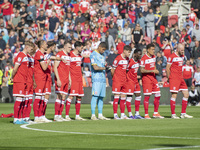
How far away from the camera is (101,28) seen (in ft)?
111

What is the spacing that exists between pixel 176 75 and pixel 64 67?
387 cm

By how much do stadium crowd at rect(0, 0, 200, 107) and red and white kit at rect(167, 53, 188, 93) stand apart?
11.9 metres

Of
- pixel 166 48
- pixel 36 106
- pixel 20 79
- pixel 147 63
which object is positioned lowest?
pixel 36 106

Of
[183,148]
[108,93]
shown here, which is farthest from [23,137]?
[108,93]

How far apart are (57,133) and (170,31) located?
22.5 m

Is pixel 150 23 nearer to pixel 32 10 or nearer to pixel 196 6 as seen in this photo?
pixel 196 6

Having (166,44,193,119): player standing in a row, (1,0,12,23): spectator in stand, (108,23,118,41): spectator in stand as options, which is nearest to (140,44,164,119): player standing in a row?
(166,44,193,119): player standing in a row

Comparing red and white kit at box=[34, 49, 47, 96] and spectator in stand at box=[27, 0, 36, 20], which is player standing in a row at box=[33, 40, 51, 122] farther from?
spectator in stand at box=[27, 0, 36, 20]

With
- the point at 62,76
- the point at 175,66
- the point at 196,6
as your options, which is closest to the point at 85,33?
the point at 196,6

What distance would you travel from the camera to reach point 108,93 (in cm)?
3041

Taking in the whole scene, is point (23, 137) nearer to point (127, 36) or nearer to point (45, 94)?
point (45, 94)

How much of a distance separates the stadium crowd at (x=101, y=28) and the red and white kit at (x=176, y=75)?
469 inches

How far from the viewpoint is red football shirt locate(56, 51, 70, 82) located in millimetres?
16609

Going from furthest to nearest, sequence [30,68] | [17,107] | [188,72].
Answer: [188,72], [30,68], [17,107]
